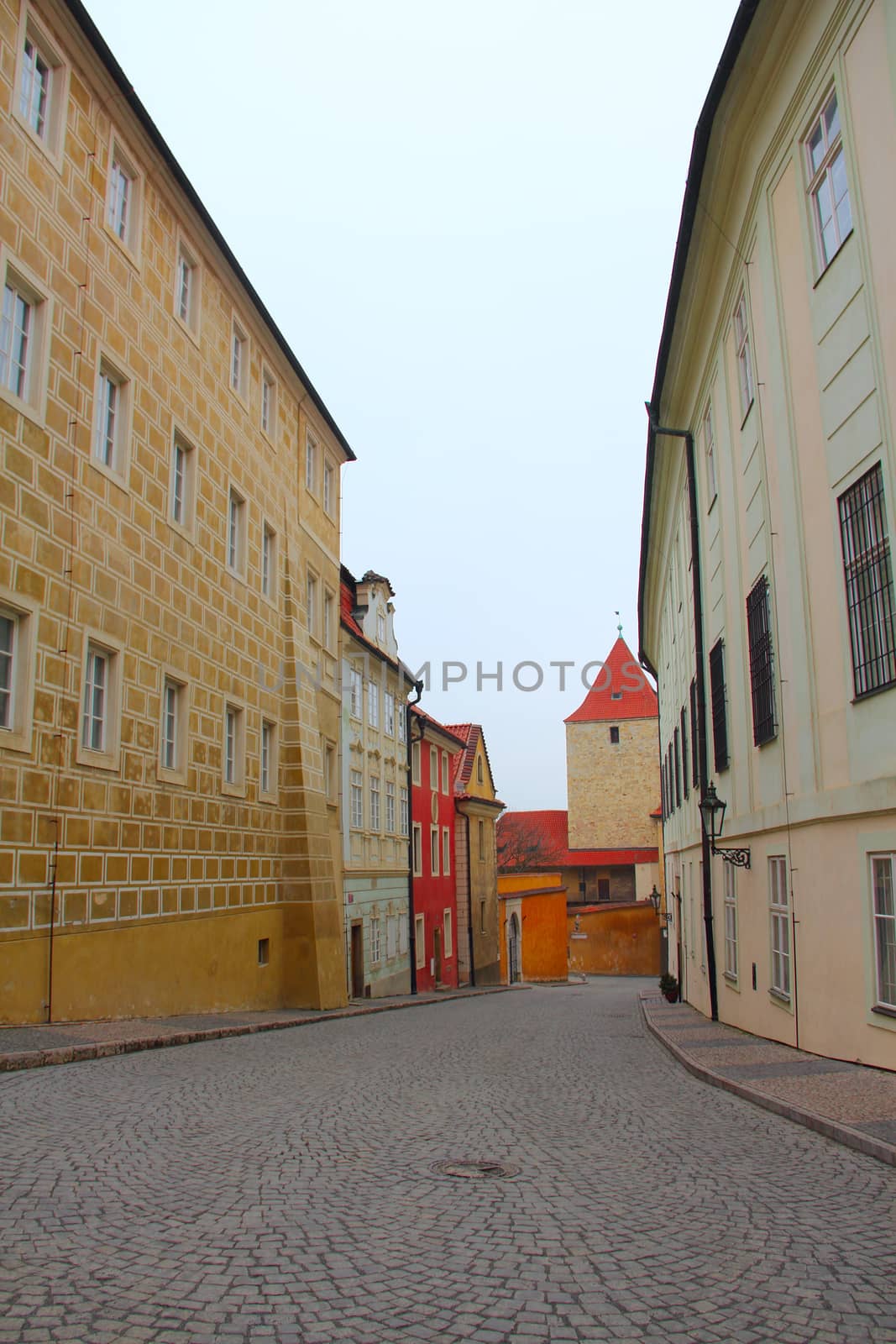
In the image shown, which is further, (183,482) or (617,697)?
(617,697)

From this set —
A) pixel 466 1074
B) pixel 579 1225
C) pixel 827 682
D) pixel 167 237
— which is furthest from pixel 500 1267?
pixel 167 237

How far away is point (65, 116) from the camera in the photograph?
13.4m

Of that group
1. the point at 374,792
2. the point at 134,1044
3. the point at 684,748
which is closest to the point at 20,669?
the point at 134,1044

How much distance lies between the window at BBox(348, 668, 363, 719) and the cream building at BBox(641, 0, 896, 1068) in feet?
44.3

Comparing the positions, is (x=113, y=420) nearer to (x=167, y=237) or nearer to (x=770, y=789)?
(x=167, y=237)

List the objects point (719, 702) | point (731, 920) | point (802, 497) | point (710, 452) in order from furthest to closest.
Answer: point (710, 452) → point (719, 702) → point (731, 920) → point (802, 497)

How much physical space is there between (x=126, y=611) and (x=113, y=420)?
2671 mm

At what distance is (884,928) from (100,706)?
31.4 ft

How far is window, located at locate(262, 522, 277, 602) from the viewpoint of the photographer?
21578 mm

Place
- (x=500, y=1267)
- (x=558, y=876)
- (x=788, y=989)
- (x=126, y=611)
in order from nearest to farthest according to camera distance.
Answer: (x=500, y=1267) → (x=788, y=989) → (x=126, y=611) → (x=558, y=876)

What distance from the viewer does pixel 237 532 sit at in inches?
787

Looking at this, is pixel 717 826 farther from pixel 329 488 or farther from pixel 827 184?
pixel 329 488

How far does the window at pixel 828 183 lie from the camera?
10.3 metres

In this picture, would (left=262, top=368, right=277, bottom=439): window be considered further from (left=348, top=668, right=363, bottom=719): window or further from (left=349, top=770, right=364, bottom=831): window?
(left=349, top=770, right=364, bottom=831): window
